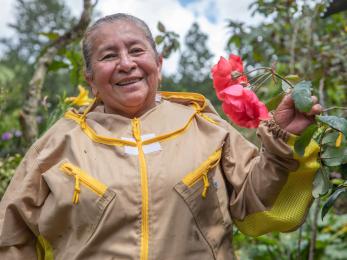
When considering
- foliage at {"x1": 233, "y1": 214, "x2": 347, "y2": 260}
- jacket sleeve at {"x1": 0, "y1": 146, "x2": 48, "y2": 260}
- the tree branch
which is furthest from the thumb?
foliage at {"x1": 233, "y1": 214, "x2": 347, "y2": 260}

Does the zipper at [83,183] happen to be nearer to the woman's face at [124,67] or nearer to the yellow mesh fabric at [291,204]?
the woman's face at [124,67]

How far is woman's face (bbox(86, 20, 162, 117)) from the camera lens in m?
1.67

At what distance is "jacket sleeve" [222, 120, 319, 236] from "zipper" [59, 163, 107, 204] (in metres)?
0.40

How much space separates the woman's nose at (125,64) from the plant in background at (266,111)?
0.32 metres

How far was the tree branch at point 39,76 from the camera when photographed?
3.05 metres

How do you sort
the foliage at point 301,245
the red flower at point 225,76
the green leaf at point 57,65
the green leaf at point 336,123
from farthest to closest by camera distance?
the foliage at point 301,245
the green leaf at point 57,65
the red flower at point 225,76
the green leaf at point 336,123

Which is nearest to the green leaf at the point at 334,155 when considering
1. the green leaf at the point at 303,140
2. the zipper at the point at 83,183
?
the green leaf at the point at 303,140

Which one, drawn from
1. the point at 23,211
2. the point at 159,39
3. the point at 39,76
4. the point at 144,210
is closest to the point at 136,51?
the point at 144,210

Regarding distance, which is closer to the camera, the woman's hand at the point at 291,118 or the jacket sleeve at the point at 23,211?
the woman's hand at the point at 291,118

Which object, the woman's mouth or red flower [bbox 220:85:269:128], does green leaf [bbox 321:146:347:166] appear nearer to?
red flower [bbox 220:85:269:128]

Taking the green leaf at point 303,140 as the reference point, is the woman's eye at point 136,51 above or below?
above

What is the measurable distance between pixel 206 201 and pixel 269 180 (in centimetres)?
21

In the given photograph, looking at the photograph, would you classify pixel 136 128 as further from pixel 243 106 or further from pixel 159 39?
pixel 159 39

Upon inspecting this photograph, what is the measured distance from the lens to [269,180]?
1499 millimetres
